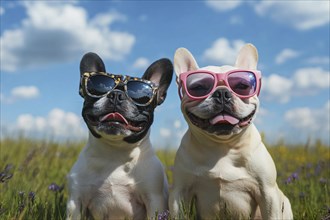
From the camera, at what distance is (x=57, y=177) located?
7.87m

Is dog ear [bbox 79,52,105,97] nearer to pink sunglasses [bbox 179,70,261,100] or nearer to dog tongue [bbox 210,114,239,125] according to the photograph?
pink sunglasses [bbox 179,70,261,100]

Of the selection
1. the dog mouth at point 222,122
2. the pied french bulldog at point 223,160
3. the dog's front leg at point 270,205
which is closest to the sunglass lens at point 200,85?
the pied french bulldog at point 223,160

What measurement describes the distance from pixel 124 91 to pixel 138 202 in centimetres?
110

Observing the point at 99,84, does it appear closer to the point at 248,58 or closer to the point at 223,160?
the point at 223,160

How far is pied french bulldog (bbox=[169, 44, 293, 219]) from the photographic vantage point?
411 centimetres

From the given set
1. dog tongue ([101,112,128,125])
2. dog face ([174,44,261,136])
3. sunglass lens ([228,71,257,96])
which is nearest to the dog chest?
dog tongue ([101,112,128,125])

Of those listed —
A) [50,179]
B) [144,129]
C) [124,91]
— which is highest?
[124,91]

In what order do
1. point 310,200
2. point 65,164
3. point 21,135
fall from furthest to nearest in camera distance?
point 21,135 → point 65,164 → point 310,200

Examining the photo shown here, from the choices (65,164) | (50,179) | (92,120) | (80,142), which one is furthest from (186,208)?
(80,142)

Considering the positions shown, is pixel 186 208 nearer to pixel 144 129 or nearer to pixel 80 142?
pixel 144 129

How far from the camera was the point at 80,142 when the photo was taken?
11383 mm

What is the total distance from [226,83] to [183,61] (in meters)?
0.67

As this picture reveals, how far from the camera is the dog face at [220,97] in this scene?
4.01 m

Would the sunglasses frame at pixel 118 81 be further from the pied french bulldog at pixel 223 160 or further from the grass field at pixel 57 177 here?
the grass field at pixel 57 177
